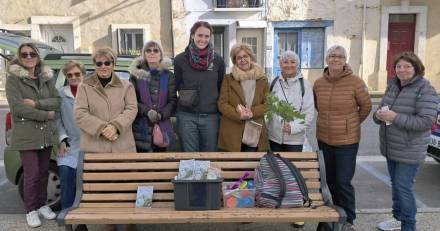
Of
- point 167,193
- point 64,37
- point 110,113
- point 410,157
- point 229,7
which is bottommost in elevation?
point 167,193

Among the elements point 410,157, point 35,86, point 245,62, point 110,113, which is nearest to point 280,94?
point 245,62

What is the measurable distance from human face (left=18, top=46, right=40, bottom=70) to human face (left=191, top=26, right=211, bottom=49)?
1.59 m

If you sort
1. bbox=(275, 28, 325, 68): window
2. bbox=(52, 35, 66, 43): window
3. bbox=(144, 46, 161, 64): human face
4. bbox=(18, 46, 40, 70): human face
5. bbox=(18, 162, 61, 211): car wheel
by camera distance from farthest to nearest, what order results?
bbox=(275, 28, 325, 68): window, bbox=(52, 35, 66, 43): window, bbox=(18, 162, 61, 211): car wheel, bbox=(18, 46, 40, 70): human face, bbox=(144, 46, 161, 64): human face

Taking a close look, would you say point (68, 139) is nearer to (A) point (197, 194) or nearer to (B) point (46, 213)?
(B) point (46, 213)

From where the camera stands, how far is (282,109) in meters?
3.63

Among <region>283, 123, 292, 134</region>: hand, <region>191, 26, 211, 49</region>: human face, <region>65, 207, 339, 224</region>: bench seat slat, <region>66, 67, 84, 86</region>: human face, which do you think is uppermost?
<region>191, 26, 211, 49</region>: human face

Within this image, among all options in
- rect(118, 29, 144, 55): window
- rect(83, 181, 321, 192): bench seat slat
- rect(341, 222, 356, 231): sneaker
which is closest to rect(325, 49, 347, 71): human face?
rect(341, 222, 356, 231): sneaker

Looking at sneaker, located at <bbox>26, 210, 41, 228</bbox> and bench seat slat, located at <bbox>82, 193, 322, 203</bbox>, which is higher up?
bench seat slat, located at <bbox>82, 193, 322, 203</bbox>

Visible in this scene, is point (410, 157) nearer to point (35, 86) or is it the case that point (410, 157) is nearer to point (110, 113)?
point (110, 113)

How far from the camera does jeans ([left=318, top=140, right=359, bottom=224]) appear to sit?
12.5 feet

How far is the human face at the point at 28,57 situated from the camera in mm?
3890

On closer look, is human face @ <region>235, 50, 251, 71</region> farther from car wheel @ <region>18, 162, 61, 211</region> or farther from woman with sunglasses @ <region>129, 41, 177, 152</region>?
car wheel @ <region>18, 162, 61, 211</region>

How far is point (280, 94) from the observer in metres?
3.90

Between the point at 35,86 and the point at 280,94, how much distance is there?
2.38m
